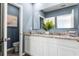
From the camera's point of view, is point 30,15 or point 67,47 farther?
point 30,15

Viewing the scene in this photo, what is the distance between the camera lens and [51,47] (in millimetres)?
1548

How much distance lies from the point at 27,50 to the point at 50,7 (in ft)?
2.40

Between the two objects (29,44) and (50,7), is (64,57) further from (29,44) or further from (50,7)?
(50,7)

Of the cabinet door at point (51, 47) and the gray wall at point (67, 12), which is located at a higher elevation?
the gray wall at point (67, 12)

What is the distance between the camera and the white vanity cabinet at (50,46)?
1.47m

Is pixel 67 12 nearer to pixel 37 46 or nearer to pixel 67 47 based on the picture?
pixel 67 47

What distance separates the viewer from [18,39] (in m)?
1.59

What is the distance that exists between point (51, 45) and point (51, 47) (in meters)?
0.03

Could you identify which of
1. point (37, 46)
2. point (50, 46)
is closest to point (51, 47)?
point (50, 46)

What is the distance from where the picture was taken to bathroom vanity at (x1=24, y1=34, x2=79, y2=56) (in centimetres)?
146

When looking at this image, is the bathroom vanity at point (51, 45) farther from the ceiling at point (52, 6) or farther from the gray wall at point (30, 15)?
the ceiling at point (52, 6)

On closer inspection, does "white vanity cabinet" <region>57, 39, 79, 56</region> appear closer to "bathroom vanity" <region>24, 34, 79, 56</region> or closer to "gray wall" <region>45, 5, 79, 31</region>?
"bathroom vanity" <region>24, 34, 79, 56</region>

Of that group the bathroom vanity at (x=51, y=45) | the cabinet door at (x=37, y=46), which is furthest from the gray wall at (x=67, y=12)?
the cabinet door at (x=37, y=46)

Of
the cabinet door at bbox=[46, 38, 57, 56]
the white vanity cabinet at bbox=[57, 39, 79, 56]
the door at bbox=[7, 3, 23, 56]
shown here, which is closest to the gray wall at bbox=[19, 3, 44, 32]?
the door at bbox=[7, 3, 23, 56]
